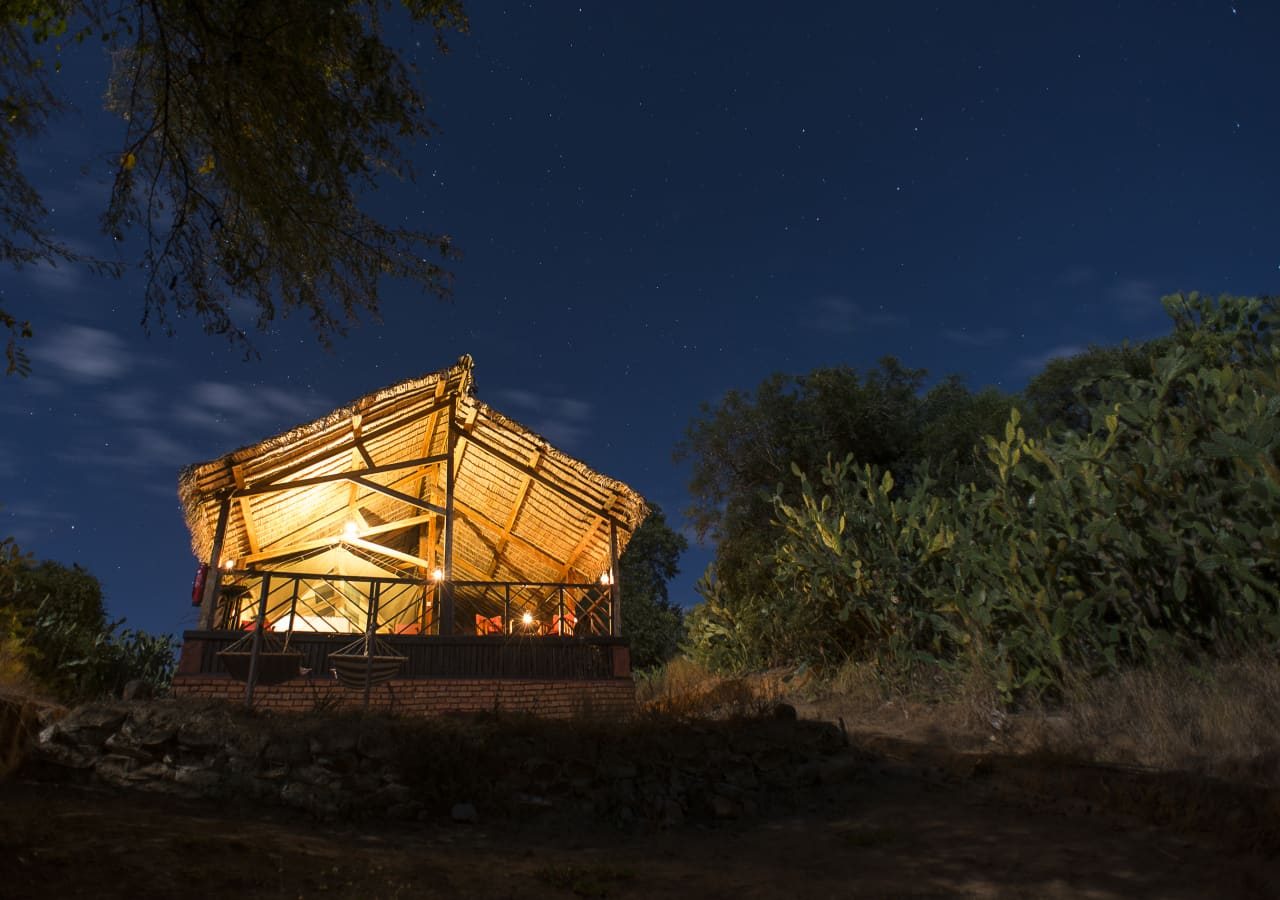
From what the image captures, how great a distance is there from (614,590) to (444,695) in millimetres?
3656

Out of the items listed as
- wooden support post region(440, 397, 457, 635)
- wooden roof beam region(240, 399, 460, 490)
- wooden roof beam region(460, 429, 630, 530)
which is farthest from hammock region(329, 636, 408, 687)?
wooden roof beam region(460, 429, 630, 530)

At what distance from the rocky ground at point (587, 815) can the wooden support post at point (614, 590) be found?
510 cm

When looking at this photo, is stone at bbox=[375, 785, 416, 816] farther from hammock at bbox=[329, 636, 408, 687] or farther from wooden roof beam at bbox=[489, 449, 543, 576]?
wooden roof beam at bbox=[489, 449, 543, 576]

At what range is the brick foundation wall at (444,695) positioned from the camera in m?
10.5

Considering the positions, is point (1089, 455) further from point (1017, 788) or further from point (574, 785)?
point (574, 785)

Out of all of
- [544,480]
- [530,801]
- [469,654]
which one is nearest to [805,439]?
[544,480]

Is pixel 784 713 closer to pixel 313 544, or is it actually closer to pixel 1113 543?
pixel 1113 543

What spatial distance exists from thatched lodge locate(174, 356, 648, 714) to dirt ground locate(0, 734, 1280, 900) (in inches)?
125

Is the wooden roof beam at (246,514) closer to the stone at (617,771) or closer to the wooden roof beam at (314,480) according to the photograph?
the wooden roof beam at (314,480)

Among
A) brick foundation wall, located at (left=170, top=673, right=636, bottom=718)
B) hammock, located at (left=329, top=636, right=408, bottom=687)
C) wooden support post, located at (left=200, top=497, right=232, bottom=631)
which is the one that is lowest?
brick foundation wall, located at (left=170, top=673, right=636, bottom=718)

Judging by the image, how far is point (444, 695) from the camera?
11.5m

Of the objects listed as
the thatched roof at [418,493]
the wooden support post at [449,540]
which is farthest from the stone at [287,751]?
the thatched roof at [418,493]

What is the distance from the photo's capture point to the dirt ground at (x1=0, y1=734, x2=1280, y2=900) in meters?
4.39

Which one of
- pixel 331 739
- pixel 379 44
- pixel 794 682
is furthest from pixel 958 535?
pixel 379 44
